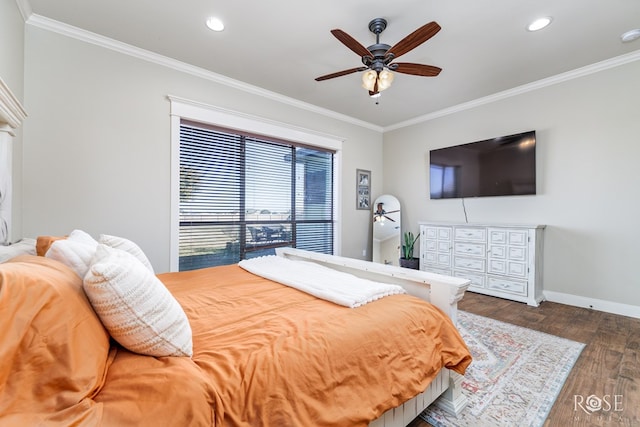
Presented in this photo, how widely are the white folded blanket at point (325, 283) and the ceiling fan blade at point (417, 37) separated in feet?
5.80

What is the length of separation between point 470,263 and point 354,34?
319 centimetres

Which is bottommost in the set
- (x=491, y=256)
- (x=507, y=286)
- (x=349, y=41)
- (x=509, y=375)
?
(x=509, y=375)

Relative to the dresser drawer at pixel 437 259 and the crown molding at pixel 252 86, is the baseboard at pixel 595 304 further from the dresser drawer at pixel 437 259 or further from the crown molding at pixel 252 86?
the crown molding at pixel 252 86

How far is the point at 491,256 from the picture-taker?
11.6ft

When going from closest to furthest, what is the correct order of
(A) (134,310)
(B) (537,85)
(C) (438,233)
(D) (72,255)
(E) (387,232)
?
(A) (134,310), (D) (72,255), (B) (537,85), (C) (438,233), (E) (387,232)

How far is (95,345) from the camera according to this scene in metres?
0.76

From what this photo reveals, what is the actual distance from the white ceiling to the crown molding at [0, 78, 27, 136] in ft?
3.41

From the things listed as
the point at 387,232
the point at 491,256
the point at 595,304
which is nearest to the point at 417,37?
the point at 491,256

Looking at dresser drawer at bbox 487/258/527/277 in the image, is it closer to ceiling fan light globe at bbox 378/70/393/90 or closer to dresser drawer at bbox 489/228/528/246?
dresser drawer at bbox 489/228/528/246

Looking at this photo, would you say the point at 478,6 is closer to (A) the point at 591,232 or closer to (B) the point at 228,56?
(B) the point at 228,56

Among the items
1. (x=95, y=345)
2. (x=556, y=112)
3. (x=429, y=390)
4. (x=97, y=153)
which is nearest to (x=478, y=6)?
(x=556, y=112)

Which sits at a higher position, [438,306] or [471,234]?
[471,234]

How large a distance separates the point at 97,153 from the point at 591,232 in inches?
211

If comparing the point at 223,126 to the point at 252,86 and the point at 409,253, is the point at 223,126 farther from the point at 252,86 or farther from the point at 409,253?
the point at 409,253
